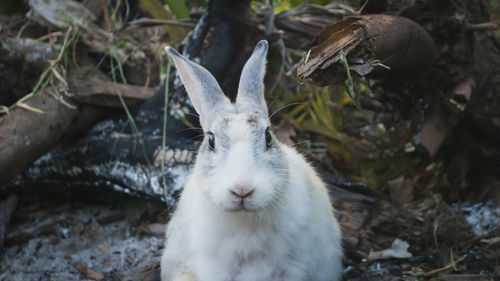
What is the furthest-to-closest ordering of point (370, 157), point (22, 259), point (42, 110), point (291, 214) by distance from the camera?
point (370, 157), point (42, 110), point (22, 259), point (291, 214)

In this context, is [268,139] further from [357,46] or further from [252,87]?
[357,46]

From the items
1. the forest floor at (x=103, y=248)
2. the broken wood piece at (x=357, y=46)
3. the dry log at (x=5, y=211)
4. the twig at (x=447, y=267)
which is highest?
the broken wood piece at (x=357, y=46)

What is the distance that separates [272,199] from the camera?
9.02ft

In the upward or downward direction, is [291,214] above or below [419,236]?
above

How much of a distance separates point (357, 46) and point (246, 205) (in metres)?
1.15

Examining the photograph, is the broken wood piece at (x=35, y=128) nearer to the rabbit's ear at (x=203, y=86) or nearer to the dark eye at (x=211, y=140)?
the rabbit's ear at (x=203, y=86)

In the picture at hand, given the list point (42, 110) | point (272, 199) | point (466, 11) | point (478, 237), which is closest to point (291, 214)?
point (272, 199)

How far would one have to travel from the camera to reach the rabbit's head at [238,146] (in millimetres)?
2637

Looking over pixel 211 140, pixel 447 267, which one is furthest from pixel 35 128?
pixel 447 267

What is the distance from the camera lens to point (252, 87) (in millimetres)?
3156

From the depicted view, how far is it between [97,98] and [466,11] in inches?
137

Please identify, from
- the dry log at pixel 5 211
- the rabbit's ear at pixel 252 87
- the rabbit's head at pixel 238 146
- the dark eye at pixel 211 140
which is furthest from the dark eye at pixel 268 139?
the dry log at pixel 5 211

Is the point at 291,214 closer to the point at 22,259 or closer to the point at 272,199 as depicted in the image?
the point at 272,199

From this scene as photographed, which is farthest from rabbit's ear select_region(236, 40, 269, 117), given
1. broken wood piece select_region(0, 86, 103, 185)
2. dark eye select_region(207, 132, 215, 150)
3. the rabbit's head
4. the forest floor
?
broken wood piece select_region(0, 86, 103, 185)
